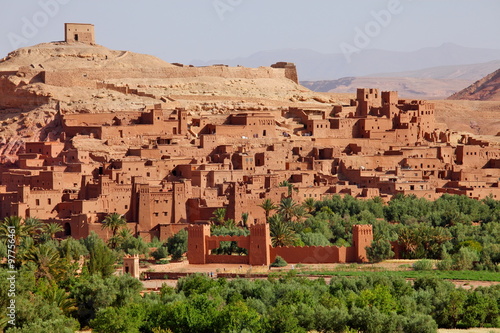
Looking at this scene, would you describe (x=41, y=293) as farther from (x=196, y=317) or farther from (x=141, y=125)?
(x=141, y=125)

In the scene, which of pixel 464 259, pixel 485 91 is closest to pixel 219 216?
pixel 464 259

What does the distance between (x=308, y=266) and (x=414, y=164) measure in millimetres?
16454

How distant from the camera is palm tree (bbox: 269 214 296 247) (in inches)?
1949

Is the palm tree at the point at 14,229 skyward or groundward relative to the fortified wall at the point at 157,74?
groundward

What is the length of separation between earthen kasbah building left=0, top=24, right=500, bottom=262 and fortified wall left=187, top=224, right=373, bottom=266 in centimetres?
56

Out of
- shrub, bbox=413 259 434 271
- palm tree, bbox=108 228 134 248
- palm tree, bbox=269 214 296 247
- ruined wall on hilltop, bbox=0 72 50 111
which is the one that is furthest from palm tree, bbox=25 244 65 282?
ruined wall on hilltop, bbox=0 72 50 111

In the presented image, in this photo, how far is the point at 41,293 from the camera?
39656 millimetres

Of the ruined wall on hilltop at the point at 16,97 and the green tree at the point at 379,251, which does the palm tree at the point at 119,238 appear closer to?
the green tree at the point at 379,251

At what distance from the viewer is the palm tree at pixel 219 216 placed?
2084 inches

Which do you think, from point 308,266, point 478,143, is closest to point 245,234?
point 308,266

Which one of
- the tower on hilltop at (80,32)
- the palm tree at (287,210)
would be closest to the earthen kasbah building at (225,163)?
the palm tree at (287,210)

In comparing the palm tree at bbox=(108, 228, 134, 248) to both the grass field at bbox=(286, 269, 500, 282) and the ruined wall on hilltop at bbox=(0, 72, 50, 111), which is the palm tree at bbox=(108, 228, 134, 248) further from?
the ruined wall on hilltop at bbox=(0, 72, 50, 111)

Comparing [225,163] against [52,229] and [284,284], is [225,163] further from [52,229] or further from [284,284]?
[284,284]

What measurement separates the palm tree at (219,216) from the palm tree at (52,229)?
5938 mm
